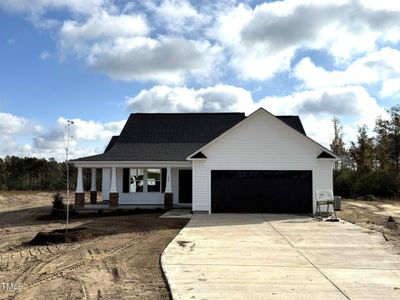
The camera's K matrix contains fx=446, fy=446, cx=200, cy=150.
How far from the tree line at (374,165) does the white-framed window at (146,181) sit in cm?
2256

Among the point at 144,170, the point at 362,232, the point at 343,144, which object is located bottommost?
the point at 362,232

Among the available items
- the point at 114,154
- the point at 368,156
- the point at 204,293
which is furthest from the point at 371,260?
the point at 368,156

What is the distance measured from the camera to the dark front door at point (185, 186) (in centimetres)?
2648

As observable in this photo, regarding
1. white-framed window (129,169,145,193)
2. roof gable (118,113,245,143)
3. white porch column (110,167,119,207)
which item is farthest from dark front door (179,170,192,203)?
white porch column (110,167,119,207)

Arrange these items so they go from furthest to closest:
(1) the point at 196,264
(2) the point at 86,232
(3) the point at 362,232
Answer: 1. (3) the point at 362,232
2. (2) the point at 86,232
3. (1) the point at 196,264

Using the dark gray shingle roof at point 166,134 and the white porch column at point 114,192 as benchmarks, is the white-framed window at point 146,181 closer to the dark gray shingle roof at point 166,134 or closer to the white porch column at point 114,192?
the dark gray shingle roof at point 166,134

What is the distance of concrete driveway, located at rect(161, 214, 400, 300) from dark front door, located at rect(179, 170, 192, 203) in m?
10.5

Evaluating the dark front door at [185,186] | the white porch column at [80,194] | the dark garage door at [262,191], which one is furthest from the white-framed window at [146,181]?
the dark garage door at [262,191]

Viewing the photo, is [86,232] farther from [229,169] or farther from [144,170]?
[144,170]

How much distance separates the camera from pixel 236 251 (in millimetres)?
11164

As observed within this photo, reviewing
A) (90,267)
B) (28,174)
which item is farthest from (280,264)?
(28,174)

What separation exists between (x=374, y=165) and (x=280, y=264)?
41.9 metres

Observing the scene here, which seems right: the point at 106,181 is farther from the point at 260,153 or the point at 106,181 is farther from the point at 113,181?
the point at 260,153

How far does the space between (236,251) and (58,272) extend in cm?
442
